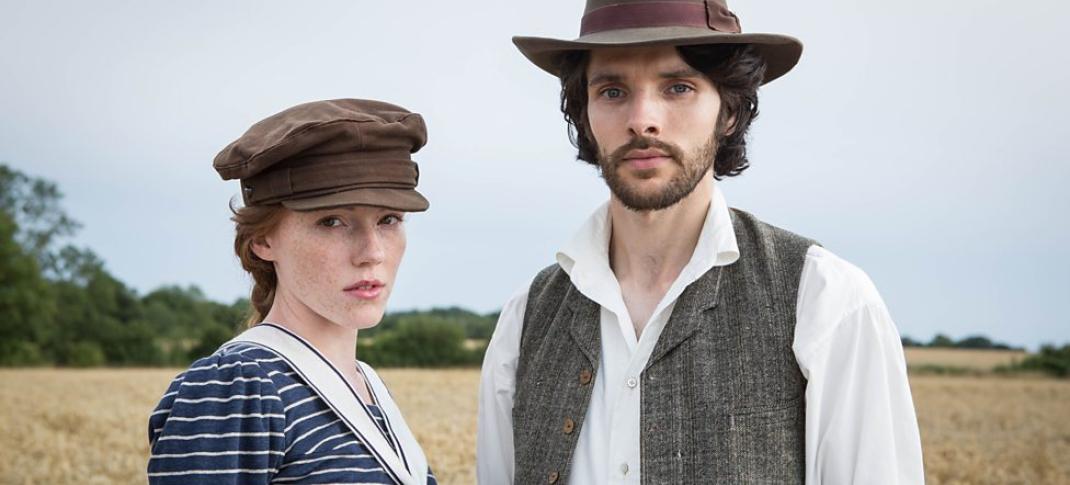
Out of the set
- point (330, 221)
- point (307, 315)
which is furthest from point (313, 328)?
point (330, 221)

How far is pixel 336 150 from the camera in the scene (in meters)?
2.77

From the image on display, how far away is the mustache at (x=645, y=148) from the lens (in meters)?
3.13

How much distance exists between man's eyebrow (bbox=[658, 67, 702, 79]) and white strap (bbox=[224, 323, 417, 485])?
1.43 metres

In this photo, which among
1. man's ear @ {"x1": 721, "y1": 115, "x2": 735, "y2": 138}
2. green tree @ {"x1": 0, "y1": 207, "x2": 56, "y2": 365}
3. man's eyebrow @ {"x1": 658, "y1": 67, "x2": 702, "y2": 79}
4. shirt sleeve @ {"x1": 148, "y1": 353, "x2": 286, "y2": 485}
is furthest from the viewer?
green tree @ {"x1": 0, "y1": 207, "x2": 56, "y2": 365}

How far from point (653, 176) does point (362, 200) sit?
98cm

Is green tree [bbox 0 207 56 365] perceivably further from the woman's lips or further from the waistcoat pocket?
the waistcoat pocket

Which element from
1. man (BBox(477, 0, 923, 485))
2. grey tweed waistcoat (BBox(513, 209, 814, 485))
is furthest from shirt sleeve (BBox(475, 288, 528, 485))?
grey tweed waistcoat (BBox(513, 209, 814, 485))

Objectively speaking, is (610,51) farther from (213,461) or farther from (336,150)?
(213,461)

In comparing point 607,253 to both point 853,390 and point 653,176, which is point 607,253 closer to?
point 653,176

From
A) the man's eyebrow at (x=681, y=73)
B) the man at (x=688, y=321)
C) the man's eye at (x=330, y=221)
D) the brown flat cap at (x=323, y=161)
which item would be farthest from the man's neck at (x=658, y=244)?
the man's eye at (x=330, y=221)

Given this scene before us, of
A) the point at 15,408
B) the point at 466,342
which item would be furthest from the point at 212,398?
the point at 466,342

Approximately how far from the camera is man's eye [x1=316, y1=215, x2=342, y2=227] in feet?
9.15

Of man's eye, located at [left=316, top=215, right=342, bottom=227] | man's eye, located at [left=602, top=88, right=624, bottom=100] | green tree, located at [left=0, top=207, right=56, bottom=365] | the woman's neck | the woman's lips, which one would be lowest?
the woman's neck

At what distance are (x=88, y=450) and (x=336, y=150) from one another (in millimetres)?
14669
